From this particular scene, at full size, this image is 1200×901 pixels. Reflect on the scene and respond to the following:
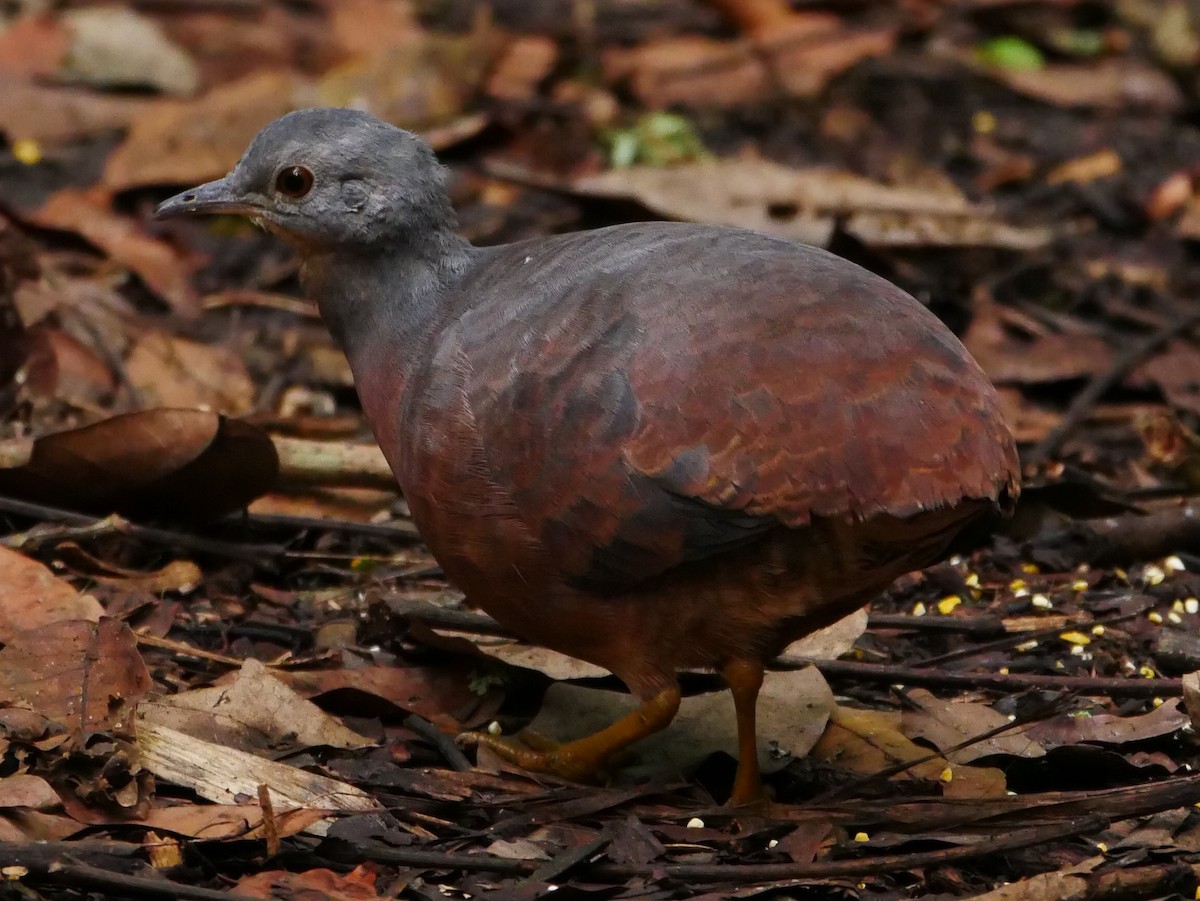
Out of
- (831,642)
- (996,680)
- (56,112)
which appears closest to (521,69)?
(56,112)

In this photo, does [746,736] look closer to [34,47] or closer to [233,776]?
[233,776]

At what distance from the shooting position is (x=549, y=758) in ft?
16.7

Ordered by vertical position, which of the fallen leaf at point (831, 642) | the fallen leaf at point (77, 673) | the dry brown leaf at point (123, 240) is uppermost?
the dry brown leaf at point (123, 240)

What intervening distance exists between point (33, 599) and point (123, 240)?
12.0ft

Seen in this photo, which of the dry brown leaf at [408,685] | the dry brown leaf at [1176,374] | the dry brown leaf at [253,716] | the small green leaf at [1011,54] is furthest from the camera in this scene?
the small green leaf at [1011,54]

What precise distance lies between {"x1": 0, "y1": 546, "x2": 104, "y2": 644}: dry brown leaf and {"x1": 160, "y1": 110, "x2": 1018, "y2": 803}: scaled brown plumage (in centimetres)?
107

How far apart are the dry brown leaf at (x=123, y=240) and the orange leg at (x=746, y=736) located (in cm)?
429

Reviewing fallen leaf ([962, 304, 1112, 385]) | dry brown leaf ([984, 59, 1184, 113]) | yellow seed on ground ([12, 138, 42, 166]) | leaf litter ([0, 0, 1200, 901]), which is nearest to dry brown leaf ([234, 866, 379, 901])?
leaf litter ([0, 0, 1200, 901])

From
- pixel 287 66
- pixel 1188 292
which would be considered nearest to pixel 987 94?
pixel 1188 292

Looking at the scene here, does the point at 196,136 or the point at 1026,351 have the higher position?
the point at 196,136

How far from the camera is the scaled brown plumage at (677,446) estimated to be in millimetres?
4426

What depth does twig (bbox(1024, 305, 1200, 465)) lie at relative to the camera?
711 centimetres

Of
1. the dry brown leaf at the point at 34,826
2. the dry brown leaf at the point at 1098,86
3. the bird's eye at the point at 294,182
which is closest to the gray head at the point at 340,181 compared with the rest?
the bird's eye at the point at 294,182

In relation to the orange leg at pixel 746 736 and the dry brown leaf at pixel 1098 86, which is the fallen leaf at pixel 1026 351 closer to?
the dry brown leaf at pixel 1098 86
